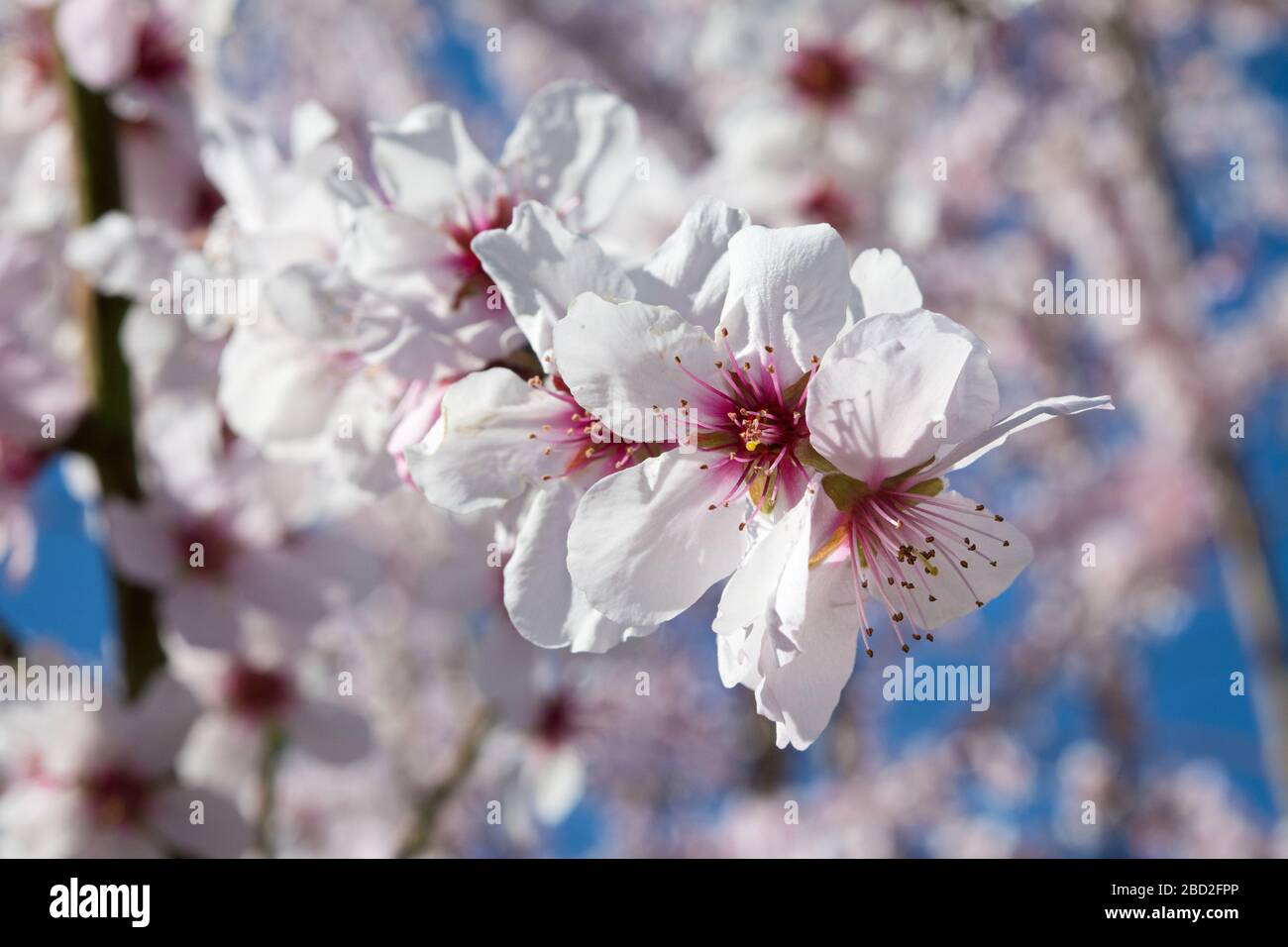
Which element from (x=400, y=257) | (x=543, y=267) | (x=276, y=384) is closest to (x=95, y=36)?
(x=276, y=384)

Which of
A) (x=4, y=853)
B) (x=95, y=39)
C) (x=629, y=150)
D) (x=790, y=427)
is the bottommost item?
(x=4, y=853)

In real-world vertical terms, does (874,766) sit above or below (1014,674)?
below

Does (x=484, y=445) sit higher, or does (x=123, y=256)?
(x=123, y=256)

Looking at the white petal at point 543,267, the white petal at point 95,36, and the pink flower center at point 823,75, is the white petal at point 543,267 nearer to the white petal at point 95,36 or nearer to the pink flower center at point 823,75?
the white petal at point 95,36

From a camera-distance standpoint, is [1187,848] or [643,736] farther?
[1187,848]

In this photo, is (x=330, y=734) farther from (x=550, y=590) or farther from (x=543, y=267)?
(x=543, y=267)

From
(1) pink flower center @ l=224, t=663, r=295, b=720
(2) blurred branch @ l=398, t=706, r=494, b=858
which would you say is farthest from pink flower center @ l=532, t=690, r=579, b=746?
(1) pink flower center @ l=224, t=663, r=295, b=720

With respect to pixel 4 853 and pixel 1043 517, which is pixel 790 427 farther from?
pixel 1043 517
